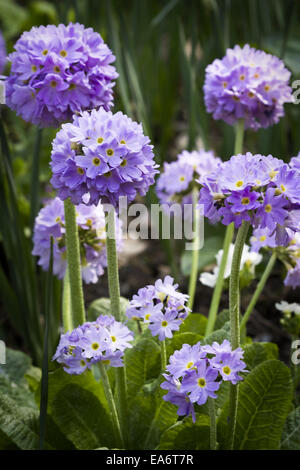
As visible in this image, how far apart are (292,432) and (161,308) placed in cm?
50

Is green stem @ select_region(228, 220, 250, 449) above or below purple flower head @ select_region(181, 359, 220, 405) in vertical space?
above

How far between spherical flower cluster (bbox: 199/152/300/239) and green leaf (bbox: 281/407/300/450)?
0.57m

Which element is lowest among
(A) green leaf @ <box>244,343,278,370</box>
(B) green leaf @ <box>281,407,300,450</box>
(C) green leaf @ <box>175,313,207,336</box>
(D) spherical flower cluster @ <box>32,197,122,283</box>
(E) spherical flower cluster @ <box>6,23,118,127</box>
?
(B) green leaf @ <box>281,407,300,450</box>

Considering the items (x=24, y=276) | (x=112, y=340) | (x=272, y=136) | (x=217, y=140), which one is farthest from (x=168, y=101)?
(x=112, y=340)

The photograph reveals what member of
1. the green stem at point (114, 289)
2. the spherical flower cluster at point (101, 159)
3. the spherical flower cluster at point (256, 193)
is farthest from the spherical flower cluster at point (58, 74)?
the spherical flower cluster at point (256, 193)

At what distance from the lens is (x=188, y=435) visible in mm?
1382

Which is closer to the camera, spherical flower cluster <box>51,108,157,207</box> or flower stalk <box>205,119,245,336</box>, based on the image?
spherical flower cluster <box>51,108,157,207</box>

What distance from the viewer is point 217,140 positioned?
3.94 metres

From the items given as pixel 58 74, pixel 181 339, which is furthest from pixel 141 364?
pixel 58 74

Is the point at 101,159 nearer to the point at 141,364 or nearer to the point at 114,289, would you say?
the point at 114,289

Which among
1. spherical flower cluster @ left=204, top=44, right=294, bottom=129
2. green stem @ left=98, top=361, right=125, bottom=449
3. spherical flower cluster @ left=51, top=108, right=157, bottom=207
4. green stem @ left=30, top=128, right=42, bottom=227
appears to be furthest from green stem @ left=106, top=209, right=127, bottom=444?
green stem @ left=30, top=128, right=42, bottom=227

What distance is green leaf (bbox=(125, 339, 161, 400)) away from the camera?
1.54 m

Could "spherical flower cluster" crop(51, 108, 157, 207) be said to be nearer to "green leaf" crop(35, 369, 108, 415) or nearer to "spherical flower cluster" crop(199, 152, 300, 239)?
"spherical flower cluster" crop(199, 152, 300, 239)

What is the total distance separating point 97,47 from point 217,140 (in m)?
2.61
